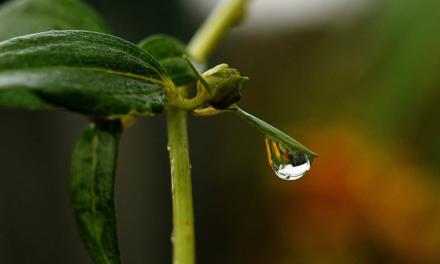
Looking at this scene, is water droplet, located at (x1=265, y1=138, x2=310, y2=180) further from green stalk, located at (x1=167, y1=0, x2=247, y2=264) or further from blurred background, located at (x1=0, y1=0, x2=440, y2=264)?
blurred background, located at (x1=0, y1=0, x2=440, y2=264)

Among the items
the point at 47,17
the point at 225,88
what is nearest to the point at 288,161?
the point at 225,88

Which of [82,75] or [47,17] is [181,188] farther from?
[47,17]

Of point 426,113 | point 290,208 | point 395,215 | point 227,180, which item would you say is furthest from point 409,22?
point 227,180

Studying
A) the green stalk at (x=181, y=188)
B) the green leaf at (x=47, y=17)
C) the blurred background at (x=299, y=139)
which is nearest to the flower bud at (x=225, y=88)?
the green stalk at (x=181, y=188)

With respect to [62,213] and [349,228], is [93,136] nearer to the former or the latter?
[349,228]

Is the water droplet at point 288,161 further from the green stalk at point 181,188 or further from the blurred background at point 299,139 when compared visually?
the blurred background at point 299,139

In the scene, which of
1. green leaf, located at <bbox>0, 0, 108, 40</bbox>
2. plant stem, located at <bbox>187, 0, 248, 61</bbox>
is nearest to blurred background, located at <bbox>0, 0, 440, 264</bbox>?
plant stem, located at <bbox>187, 0, 248, 61</bbox>
